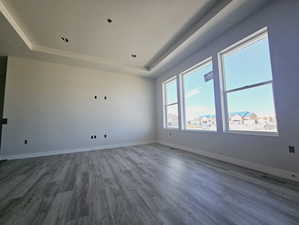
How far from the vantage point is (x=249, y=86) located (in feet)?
8.91

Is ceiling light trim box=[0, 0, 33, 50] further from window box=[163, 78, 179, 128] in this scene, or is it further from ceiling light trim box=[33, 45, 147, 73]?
window box=[163, 78, 179, 128]

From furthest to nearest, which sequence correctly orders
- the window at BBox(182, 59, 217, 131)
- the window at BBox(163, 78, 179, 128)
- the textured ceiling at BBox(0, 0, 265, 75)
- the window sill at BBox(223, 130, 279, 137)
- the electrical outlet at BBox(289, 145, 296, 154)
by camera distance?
the window at BBox(163, 78, 179, 128) → the window at BBox(182, 59, 217, 131) → the textured ceiling at BBox(0, 0, 265, 75) → the window sill at BBox(223, 130, 279, 137) → the electrical outlet at BBox(289, 145, 296, 154)

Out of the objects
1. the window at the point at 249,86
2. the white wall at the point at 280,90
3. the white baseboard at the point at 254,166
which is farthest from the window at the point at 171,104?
the white wall at the point at 280,90

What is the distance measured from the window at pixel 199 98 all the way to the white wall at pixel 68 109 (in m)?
2.05

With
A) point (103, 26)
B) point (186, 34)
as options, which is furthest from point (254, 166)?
point (103, 26)

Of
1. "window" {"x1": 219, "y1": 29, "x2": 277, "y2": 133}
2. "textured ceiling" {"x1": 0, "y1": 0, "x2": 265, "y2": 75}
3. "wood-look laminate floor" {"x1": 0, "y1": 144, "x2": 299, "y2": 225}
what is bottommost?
"wood-look laminate floor" {"x1": 0, "y1": 144, "x2": 299, "y2": 225}

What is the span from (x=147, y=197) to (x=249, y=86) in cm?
289

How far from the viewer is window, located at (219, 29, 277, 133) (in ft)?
8.06

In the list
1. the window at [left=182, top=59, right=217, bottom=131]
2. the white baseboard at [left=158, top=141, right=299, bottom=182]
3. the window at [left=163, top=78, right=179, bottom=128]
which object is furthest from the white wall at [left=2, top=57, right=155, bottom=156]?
the white baseboard at [left=158, top=141, right=299, bottom=182]

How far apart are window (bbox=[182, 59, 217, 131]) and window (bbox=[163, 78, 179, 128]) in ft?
1.59

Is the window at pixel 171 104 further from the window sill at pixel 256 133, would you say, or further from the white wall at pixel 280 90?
the white wall at pixel 280 90

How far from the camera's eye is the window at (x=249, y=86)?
246 cm

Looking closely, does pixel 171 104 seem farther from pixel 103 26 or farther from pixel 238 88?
pixel 103 26

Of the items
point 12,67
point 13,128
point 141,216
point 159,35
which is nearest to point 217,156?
point 141,216
